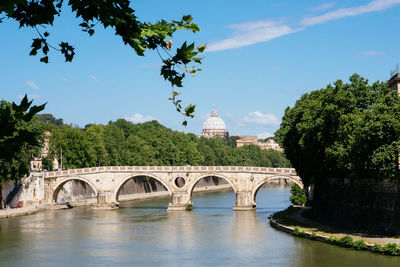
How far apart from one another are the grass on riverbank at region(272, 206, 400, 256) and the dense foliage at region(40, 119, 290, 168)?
37.1 m

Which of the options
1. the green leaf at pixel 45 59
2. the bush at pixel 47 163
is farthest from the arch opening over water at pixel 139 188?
the green leaf at pixel 45 59

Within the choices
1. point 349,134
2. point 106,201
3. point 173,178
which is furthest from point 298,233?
point 106,201

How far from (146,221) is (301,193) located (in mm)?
18885

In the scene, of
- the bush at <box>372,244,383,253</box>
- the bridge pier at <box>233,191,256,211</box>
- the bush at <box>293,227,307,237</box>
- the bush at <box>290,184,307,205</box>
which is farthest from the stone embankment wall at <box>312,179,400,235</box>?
the bridge pier at <box>233,191,256,211</box>

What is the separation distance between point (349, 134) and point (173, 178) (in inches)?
1312

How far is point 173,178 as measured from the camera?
73062mm

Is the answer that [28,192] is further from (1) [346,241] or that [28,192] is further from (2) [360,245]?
(2) [360,245]

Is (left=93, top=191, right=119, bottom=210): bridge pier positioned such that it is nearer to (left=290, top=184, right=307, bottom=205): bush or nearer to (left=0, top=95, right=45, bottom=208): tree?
(left=290, top=184, right=307, bottom=205): bush

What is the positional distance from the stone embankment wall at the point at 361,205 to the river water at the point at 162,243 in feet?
12.5

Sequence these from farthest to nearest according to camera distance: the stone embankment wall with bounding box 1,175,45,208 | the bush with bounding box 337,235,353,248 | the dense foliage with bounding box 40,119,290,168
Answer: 1. the dense foliage with bounding box 40,119,290,168
2. the stone embankment wall with bounding box 1,175,45,208
3. the bush with bounding box 337,235,353,248

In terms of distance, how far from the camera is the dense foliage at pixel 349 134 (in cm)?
3638

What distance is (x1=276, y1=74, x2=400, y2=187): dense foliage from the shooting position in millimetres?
36375

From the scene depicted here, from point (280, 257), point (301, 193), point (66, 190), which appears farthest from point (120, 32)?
point (66, 190)

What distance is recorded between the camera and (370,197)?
1598 inches
